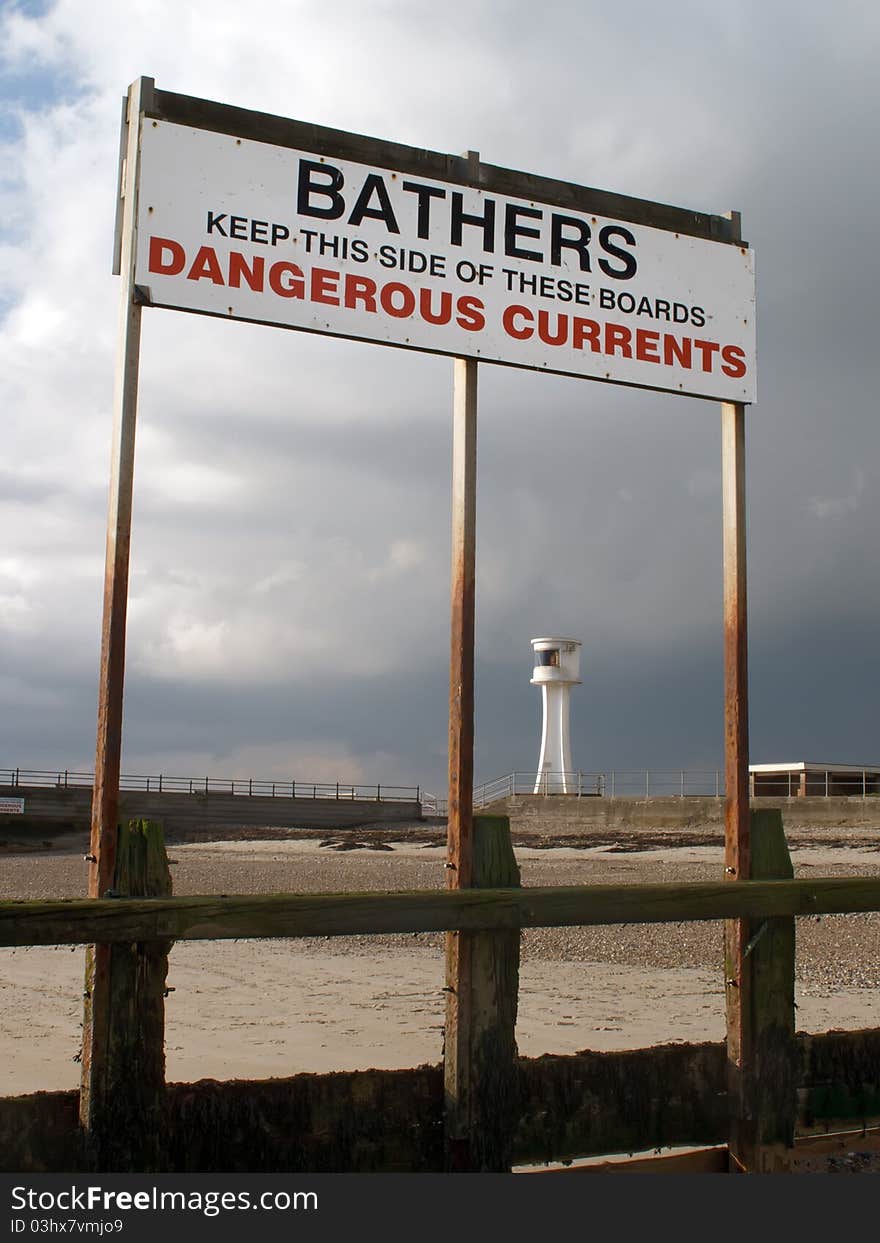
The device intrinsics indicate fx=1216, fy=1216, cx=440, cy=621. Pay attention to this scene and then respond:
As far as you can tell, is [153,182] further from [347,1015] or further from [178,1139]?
[347,1015]

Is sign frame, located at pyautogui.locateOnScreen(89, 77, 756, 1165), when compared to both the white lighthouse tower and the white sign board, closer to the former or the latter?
the white sign board

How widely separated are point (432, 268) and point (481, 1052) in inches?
133

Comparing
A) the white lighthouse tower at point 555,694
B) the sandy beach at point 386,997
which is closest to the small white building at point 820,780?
the white lighthouse tower at point 555,694

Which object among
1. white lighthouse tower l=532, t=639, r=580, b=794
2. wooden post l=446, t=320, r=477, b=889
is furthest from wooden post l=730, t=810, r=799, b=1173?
white lighthouse tower l=532, t=639, r=580, b=794

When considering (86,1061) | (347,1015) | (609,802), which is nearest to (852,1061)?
(86,1061)

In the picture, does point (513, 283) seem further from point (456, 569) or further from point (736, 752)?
point (736, 752)

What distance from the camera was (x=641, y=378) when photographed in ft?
19.3

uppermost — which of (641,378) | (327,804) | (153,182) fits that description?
(153,182)

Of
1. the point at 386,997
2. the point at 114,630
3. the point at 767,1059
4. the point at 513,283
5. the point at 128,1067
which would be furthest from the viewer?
the point at 386,997

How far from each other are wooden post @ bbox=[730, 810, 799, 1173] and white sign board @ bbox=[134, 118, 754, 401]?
2.63 m

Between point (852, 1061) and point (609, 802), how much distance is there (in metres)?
34.4

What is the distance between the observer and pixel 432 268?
5.51 m

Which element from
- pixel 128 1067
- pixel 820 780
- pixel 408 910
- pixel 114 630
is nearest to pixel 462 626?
pixel 408 910

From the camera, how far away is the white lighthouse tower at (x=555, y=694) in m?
47.9
